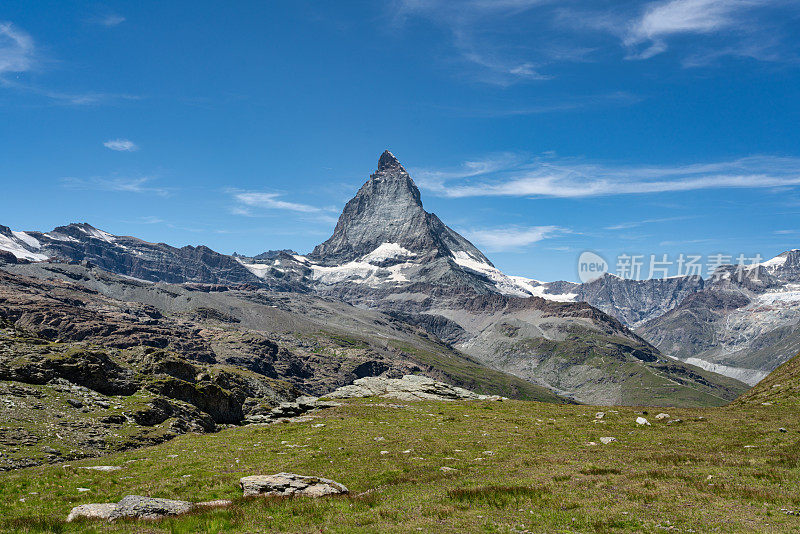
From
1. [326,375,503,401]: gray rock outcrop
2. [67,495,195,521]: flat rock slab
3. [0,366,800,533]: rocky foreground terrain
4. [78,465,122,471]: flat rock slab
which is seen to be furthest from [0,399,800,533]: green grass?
[326,375,503,401]: gray rock outcrop

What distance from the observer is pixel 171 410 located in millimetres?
57312

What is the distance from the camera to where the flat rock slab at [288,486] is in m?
23.3

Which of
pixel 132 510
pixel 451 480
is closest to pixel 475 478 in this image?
pixel 451 480

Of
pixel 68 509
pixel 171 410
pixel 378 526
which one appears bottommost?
pixel 171 410

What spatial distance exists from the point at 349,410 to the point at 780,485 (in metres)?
46.0

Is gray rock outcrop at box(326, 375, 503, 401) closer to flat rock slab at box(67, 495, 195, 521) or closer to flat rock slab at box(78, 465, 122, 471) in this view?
flat rock slab at box(78, 465, 122, 471)

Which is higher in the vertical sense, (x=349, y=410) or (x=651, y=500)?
(x=651, y=500)

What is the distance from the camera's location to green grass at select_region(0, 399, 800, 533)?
743 inches

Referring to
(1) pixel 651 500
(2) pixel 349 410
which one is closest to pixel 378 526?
(1) pixel 651 500

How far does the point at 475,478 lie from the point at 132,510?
17.2 m

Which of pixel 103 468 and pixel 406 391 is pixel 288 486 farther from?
pixel 406 391

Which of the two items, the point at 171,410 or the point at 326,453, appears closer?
the point at 326,453

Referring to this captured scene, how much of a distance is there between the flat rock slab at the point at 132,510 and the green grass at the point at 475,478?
0.77 m

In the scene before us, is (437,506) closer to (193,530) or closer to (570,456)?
(193,530)
